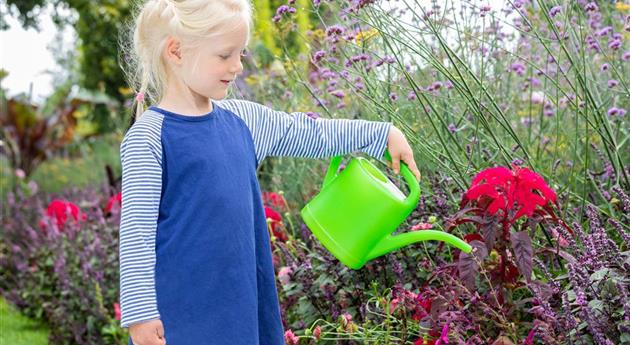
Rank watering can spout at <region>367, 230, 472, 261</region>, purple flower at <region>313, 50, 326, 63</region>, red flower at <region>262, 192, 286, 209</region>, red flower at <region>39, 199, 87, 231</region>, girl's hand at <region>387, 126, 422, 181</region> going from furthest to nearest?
red flower at <region>39, 199, 87, 231</region>
red flower at <region>262, 192, 286, 209</region>
purple flower at <region>313, 50, 326, 63</region>
girl's hand at <region>387, 126, 422, 181</region>
watering can spout at <region>367, 230, 472, 261</region>

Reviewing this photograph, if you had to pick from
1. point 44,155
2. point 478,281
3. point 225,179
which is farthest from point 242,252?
point 44,155

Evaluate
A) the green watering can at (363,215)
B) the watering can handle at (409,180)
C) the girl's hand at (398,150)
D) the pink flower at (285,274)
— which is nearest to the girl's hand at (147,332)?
the green watering can at (363,215)

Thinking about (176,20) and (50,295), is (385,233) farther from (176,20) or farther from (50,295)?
(50,295)

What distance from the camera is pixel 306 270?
9.16 ft

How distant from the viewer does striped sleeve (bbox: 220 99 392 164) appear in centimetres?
226

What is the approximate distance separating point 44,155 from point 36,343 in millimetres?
6342

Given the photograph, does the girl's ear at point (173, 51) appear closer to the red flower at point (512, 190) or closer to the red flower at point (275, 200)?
the red flower at point (512, 190)

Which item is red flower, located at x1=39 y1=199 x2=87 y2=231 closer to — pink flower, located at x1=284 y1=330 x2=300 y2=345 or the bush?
the bush

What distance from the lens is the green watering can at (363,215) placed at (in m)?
2.10

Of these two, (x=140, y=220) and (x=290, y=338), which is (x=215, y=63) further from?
(x=290, y=338)

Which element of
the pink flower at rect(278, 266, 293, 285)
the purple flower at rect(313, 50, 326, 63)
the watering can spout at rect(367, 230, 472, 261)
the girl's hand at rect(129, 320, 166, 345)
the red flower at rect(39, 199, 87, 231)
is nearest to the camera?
the girl's hand at rect(129, 320, 166, 345)

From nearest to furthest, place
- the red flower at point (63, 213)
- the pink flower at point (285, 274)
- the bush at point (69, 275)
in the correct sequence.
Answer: the pink flower at point (285, 274) → the bush at point (69, 275) → the red flower at point (63, 213)

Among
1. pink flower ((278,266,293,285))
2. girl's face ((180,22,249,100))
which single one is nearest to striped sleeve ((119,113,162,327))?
girl's face ((180,22,249,100))

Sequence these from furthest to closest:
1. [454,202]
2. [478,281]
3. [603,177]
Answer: [603,177] < [454,202] < [478,281]
